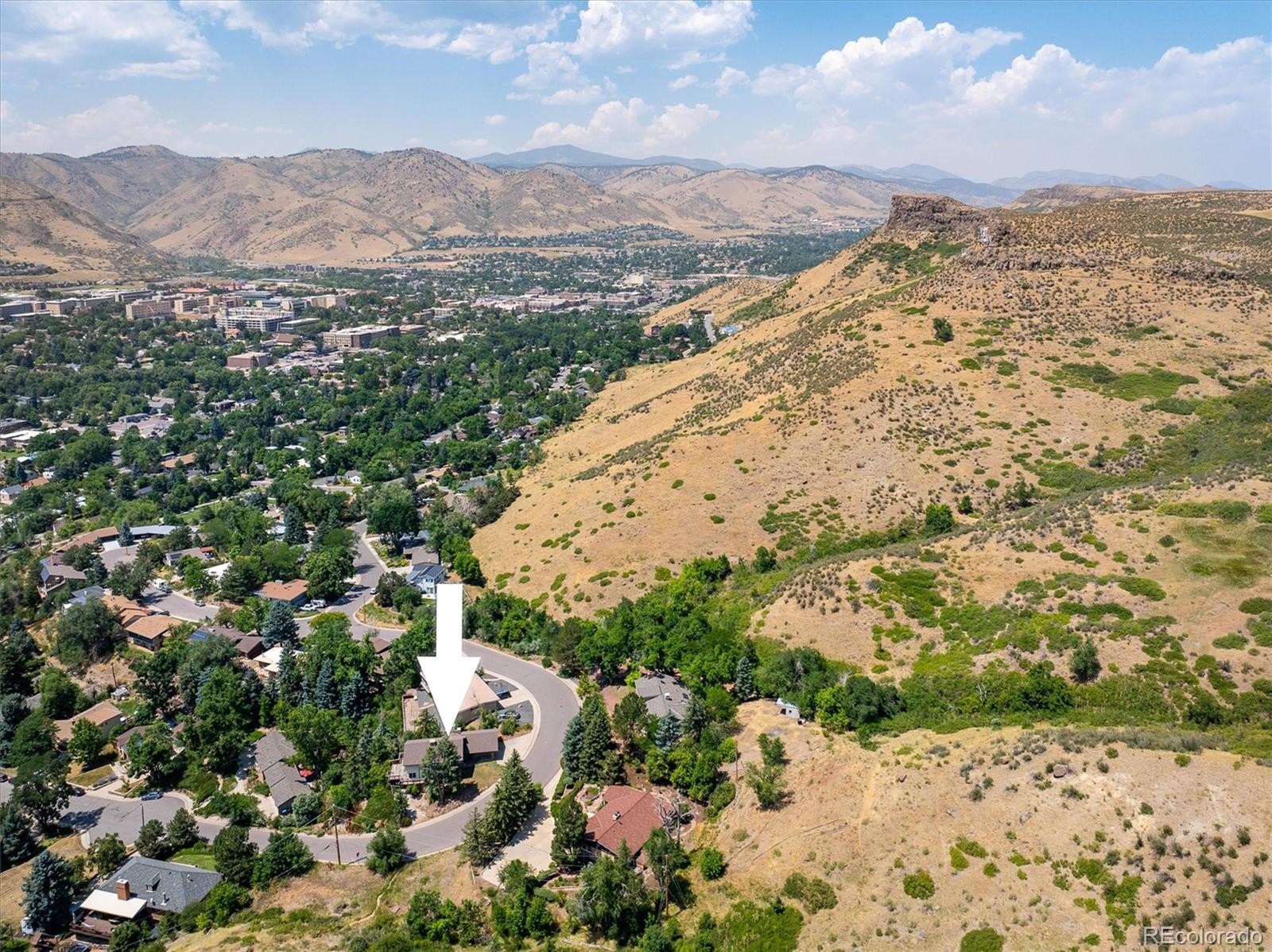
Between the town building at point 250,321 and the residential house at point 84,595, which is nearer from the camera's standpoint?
the residential house at point 84,595

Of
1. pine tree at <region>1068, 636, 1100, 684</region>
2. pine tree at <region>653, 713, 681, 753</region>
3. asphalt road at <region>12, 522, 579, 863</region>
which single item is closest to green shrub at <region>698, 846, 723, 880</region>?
pine tree at <region>653, 713, 681, 753</region>

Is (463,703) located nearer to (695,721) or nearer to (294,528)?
(695,721)

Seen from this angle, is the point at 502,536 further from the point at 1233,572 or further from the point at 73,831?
the point at 1233,572

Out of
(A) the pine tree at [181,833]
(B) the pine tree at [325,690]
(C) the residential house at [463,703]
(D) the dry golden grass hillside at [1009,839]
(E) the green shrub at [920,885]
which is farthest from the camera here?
(B) the pine tree at [325,690]

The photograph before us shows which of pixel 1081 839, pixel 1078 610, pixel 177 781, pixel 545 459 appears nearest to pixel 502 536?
pixel 545 459

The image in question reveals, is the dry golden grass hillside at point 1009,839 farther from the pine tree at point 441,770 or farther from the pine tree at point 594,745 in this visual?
the pine tree at point 441,770

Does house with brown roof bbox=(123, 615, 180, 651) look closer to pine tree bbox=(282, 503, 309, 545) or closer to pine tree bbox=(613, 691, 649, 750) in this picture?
pine tree bbox=(282, 503, 309, 545)

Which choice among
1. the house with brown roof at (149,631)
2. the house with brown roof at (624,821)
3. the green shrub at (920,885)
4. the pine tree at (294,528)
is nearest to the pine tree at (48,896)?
the house with brown roof at (624,821)
